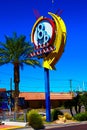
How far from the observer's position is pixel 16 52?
40.5m

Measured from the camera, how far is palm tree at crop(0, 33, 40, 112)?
39719mm

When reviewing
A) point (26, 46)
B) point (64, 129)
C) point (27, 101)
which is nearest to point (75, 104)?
point (26, 46)

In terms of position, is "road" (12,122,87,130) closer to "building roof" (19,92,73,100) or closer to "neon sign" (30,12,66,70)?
"neon sign" (30,12,66,70)

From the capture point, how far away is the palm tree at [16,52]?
3972 cm

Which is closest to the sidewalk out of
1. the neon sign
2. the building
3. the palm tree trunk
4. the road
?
the road

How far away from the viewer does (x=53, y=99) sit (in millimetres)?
86375

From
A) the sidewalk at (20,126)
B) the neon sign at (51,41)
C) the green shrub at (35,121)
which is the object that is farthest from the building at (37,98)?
the green shrub at (35,121)

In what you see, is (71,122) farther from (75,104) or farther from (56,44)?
(75,104)

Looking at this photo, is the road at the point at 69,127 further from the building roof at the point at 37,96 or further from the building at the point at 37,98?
the building roof at the point at 37,96

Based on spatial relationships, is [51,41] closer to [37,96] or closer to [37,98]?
[37,98]

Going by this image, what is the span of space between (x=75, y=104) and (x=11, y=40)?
1038cm

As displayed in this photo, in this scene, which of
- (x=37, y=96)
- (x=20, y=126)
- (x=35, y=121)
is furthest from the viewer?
(x=37, y=96)

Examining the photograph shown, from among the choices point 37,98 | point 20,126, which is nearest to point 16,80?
point 20,126

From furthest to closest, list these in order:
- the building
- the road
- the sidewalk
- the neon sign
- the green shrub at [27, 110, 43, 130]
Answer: the building < the neon sign < the sidewalk < the road < the green shrub at [27, 110, 43, 130]
